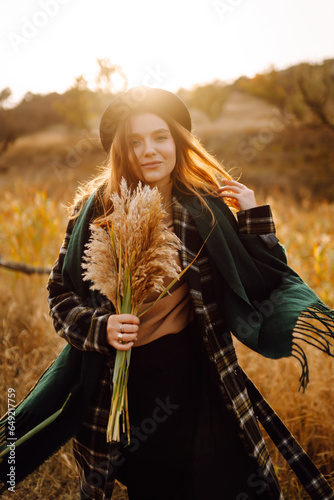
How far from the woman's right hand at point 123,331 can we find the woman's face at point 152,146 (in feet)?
2.33

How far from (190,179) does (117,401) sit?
111 centimetres

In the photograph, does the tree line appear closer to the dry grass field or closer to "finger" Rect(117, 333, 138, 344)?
the dry grass field

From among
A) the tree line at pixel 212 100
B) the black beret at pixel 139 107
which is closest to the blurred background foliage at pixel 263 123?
the tree line at pixel 212 100

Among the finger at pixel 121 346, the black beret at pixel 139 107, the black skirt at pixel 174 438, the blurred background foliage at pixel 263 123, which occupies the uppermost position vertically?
the blurred background foliage at pixel 263 123

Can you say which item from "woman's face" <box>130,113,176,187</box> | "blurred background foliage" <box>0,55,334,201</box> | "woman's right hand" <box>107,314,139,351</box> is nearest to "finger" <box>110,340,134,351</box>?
"woman's right hand" <box>107,314,139,351</box>

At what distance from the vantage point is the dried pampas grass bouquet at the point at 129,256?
47.3 inches

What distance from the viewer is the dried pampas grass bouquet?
1.20m

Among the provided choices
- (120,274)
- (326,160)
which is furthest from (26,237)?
(326,160)

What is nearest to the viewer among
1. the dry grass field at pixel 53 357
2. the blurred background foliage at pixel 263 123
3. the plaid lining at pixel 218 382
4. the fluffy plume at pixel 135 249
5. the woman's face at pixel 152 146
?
the fluffy plume at pixel 135 249

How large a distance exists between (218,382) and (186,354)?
189 millimetres

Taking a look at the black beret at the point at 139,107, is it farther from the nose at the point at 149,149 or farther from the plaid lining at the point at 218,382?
the plaid lining at the point at 218,382

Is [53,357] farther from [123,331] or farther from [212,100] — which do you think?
[212,100]

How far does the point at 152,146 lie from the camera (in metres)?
1.70

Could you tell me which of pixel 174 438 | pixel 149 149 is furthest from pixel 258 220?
pixel 174 438
